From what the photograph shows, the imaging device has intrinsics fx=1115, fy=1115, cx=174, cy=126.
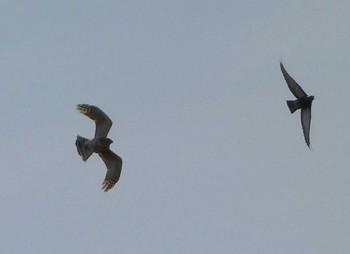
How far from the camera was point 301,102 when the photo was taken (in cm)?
7394

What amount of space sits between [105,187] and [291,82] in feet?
48.3

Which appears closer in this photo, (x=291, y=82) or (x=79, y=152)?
(x=79, y=152)

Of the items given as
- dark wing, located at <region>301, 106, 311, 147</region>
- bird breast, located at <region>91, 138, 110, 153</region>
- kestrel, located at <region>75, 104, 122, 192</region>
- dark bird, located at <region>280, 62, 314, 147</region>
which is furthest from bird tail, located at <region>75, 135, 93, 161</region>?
dark wing, located at <region>301, 106, 311, 147</region>

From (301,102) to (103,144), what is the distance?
13.8m

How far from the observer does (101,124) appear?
70938mm

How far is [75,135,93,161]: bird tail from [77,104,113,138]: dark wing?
1.27 meters

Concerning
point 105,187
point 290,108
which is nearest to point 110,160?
point 105,187

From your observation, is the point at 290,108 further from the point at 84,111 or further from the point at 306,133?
the point at 84,111

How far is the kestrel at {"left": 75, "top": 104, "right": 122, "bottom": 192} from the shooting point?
229 ft

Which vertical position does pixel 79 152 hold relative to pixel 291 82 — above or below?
below

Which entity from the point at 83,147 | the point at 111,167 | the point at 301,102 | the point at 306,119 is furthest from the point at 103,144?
the point at 306,119

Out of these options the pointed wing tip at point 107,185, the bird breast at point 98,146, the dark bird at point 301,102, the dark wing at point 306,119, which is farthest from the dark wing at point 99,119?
the dark wing at point 306,119

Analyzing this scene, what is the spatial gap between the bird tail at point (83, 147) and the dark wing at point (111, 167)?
128 centimetres

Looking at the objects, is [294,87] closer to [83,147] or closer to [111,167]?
[111,167]
